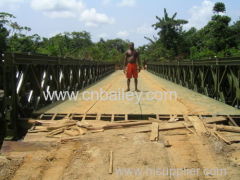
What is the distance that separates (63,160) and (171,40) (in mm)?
37865

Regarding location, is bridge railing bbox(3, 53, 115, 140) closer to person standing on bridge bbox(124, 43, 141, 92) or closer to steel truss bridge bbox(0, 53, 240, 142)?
steel truss bridge bbox(0, 53, 240, 142)

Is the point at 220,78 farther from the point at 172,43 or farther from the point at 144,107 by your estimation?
the point at 172,43

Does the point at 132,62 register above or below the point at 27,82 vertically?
above

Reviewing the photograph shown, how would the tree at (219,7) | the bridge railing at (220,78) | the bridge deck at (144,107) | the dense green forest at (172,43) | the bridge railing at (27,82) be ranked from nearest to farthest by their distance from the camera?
1. the bridge railing at (27,82)
2. the bridge deck at (144,107)
3. the bridge railing at (220,78)
4. the dense green forest at (172,43)
5. the tree at (219,7)

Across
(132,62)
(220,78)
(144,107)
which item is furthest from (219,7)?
(144,107)

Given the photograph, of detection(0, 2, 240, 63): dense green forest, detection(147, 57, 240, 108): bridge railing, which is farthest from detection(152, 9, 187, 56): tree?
→ detection(147, 57, 240, 108): bridge railing

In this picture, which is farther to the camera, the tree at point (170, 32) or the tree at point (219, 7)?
the tree at point (170, 32)

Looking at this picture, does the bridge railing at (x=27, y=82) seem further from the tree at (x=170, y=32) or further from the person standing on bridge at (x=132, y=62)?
the tree at (x=170, y=32)

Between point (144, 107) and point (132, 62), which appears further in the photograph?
point (132, 62)

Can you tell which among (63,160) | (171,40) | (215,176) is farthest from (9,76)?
(171,40)

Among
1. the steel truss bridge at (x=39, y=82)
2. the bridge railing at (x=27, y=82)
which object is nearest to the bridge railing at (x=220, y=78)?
the steel truss bridge at (x=39, y=82)

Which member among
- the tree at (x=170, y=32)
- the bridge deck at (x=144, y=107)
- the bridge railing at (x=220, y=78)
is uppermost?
the tree at (x=170, y=32)

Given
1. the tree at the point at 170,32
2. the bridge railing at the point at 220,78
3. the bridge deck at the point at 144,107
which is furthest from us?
the tree at the point at 170,32

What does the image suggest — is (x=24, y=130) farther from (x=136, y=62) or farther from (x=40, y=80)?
(x=136, y=62)
